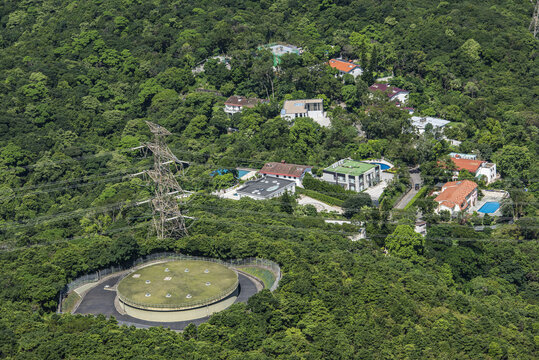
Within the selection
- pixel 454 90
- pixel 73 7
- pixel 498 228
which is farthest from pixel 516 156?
pixel 73 7

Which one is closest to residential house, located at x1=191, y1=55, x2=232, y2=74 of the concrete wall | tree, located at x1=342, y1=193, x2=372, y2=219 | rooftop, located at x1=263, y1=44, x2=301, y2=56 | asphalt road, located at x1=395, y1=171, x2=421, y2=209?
rooftop, located at x1=263, y1=44, x2=301, y2=56

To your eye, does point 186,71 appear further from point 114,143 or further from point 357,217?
point 357,217

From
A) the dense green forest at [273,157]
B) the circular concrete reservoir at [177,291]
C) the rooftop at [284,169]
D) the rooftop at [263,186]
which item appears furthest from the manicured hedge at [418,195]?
the circular concrete reservoir at [177,291]

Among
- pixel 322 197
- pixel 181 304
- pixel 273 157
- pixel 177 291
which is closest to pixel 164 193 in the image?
pixel 177 291

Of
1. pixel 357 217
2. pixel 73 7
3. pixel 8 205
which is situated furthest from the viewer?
pixel 73 7

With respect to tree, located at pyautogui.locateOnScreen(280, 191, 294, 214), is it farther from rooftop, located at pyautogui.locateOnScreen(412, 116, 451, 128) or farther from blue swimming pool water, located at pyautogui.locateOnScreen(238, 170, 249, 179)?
rooftop, located at pyautogui.locateOnScreen(412, 116, 451, 128)

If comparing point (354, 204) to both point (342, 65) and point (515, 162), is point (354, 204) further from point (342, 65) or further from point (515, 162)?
point (342, 65)

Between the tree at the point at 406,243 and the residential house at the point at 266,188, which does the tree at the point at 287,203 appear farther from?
the tree at the point at 406,243
